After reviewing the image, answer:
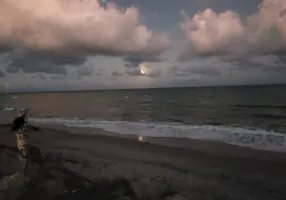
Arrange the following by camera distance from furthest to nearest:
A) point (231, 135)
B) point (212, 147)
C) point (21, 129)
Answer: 1. point (231, 135)
2. point (212, 147)
3. point (21, 129)

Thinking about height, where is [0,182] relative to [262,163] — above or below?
above

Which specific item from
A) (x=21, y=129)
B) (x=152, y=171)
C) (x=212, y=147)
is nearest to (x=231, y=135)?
(x=212, y=147)

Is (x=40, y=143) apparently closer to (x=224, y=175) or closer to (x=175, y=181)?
(x=175, y=181)

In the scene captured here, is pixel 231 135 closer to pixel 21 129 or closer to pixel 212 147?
pixel 212 147

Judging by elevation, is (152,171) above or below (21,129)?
below

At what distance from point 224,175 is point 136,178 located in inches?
64.6

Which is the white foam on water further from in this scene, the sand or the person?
the person

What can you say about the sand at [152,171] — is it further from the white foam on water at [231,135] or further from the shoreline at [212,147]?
the white foam on water at [231,135]

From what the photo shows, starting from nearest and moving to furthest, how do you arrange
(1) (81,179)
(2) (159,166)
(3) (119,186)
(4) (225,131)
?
(3) (119,186)
(1) (81,179)
(2) (159,166)
(4) (225,131)

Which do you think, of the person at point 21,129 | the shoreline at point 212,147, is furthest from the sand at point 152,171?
the person at point 21,129

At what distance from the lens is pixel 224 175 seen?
4281mm

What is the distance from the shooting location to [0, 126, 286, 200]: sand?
3.37 m

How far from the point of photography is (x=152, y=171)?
442cm

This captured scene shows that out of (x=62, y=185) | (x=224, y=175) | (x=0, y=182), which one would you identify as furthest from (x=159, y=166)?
(x=0, y=182)
